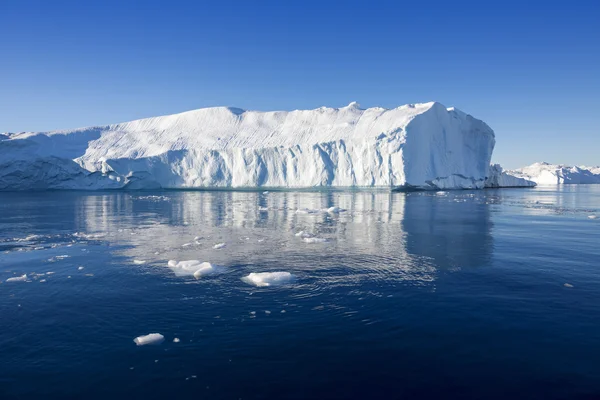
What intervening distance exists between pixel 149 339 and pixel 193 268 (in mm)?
3090

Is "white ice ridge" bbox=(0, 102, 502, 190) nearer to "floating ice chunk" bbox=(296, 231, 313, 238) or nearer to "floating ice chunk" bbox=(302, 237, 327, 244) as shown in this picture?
"floating ice chunk" bbox=(296, 231, 313, 238)

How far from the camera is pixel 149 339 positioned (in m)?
4.59

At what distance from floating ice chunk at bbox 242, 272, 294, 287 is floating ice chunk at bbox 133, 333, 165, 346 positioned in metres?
2.20

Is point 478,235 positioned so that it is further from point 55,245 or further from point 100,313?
point 55,245

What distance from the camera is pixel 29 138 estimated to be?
43.5 m

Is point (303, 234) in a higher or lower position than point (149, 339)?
higher

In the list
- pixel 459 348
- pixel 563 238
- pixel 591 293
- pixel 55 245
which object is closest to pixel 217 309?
pixel 459 348

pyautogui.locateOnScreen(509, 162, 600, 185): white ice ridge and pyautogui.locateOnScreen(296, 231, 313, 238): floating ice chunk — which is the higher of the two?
pyautogui.locateOnScreen(509, 162, 600, 185): white ice ridge

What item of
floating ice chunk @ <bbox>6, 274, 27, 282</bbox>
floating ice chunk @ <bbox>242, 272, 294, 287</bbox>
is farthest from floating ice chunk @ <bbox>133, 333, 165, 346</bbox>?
floating ice chunk @ <bbox>6, 274, 27, 282</bbox>

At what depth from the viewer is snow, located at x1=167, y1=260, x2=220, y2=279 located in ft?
24.3

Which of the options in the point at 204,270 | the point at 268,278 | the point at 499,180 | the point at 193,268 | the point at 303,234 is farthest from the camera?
the point at 499,180

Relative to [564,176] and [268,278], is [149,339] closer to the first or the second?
[268,278]

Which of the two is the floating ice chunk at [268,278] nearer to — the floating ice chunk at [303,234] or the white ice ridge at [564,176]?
the floating ice chunk at [303,234]

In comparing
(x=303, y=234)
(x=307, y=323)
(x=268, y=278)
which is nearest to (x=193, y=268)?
(x=268, y=278)
